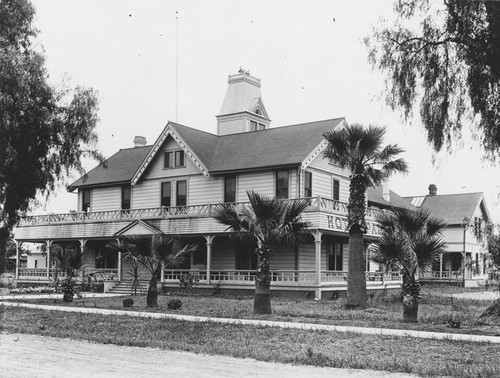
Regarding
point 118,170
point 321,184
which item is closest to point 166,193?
point 118,170

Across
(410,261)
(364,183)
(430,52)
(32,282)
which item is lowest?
(32,282)

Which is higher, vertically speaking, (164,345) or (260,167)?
(260,167)

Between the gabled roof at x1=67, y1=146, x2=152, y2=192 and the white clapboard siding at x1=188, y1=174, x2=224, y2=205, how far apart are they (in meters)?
5.48

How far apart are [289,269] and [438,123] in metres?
18.3

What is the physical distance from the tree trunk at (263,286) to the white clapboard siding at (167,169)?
17106mm

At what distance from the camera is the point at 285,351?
1280 cm

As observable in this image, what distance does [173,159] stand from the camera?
39844 millimetres

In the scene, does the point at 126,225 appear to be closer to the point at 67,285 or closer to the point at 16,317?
the point at 67,285

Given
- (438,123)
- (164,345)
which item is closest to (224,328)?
(164,345)

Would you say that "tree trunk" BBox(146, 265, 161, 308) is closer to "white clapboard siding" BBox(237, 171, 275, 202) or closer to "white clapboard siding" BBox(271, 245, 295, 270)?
"white clapboard siding" BBox(237, 171, 275, 202)

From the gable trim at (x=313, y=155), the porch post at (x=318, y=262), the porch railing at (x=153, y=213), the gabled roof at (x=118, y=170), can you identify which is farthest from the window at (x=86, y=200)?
the porch post at (x=318, y=262)

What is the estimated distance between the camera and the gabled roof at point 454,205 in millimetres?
61625

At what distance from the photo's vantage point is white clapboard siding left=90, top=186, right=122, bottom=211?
141ft

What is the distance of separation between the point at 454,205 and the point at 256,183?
33868 millimetres
